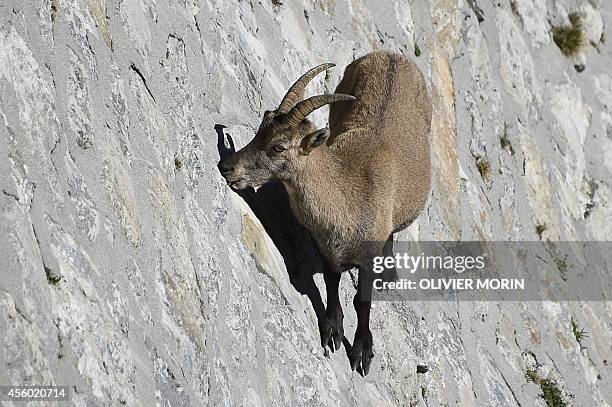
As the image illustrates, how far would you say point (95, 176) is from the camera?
5.14 m

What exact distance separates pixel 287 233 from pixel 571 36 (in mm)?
5641

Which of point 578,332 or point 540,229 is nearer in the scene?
point 578,332

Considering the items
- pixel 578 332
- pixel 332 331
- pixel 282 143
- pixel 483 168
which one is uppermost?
pixel 282 143

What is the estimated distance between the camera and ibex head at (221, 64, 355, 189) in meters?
6.77

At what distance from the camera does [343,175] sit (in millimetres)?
7129

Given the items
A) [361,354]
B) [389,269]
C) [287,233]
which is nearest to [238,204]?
[287,233]

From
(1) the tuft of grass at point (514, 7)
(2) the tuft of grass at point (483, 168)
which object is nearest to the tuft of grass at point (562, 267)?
(2) the tuft of grass at point (483, 168)

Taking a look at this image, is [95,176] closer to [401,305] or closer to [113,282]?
[113,282]

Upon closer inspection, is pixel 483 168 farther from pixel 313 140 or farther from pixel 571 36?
pixel 313 140

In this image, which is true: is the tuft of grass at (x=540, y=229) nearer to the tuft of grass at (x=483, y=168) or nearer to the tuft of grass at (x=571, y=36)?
the tuft of grass at (x=483, y=168)

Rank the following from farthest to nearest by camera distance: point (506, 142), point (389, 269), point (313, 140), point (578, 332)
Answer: point (506, 142), point (578, 332), point (389, 269), point (313, 140)

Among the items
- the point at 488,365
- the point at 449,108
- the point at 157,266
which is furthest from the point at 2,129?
the point at 449,108

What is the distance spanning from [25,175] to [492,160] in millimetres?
6052

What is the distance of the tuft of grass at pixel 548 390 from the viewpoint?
8.75m
